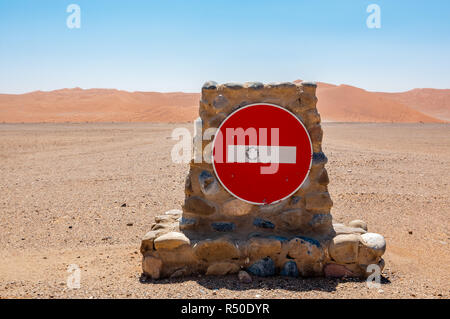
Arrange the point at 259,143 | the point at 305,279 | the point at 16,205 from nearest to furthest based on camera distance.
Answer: the point at 305,279, the point at 259,143, the point at 16,205

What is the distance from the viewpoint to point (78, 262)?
518 cm

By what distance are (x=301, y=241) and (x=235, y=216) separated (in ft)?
2.77

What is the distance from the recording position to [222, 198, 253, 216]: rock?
486 centimetres

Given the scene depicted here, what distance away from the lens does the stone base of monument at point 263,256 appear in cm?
453

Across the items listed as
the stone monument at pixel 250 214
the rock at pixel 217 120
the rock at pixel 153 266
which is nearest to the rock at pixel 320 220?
the stone monument at pixel 250 214

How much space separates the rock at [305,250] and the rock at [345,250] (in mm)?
145

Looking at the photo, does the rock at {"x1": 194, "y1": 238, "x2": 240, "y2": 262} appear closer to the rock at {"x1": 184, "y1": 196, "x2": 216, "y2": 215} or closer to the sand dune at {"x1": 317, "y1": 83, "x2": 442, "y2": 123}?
the rock at {"x1": 184, "y1": 196, "x2": 216, "y2": 215}

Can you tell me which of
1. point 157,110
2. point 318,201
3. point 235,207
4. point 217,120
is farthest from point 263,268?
point 157,110

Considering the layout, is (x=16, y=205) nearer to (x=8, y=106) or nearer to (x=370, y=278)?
(x=370, y=278)

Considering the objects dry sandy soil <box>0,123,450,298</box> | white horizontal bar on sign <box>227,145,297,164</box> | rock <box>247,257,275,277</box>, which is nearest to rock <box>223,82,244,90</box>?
white horizontal bar on sign <box>227,145,297,164</box>

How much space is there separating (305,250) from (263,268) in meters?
0.52

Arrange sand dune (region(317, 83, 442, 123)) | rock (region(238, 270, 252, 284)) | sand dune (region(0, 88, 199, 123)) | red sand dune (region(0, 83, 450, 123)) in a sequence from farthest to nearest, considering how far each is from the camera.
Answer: sand dune (region(317, 83, 442, 123)), red sand dune (region(0, 83, 450, 123)), sand dune (region(0, 88, 199, 123)), rock (region(238, 270, 252, 284))

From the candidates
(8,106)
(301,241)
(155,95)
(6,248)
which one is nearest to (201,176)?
(301,241)

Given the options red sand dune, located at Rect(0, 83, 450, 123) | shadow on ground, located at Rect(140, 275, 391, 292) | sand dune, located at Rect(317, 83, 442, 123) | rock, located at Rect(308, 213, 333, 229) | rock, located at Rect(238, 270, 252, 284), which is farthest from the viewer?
sand dune, located at Rect(317, 83, 442, 123)
